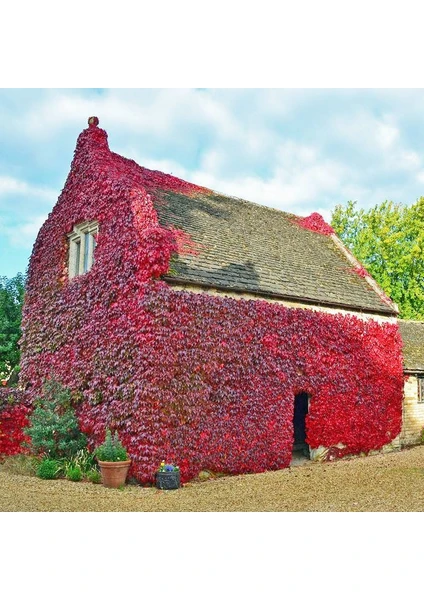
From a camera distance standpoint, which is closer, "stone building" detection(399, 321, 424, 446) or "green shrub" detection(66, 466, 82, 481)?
"green shrub" detection(66, 466, 82, 481)

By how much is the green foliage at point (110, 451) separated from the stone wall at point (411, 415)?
10.7 m

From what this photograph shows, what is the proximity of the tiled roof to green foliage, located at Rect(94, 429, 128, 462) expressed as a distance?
3779mm

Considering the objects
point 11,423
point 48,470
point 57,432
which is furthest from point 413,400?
point 11,423

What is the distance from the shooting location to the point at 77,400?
1403 cm

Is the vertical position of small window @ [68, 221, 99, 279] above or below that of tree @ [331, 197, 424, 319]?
below

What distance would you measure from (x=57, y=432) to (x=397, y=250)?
29.6 meters

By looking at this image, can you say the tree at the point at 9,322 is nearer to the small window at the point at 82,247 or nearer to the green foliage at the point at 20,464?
the small window at the point at 82,247

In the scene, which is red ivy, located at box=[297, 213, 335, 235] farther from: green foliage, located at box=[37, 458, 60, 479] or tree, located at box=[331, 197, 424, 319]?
tree, located at box=[331, 197, 424, 319]

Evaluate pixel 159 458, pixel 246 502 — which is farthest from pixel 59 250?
pixel 246 502

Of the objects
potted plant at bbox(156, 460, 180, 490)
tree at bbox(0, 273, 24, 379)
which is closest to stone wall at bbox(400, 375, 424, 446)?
potted plant at bbox(156, 460, 180, 490)

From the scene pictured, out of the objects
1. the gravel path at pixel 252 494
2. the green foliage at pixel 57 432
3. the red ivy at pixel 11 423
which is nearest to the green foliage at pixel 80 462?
the green foliage at pixel 57 432

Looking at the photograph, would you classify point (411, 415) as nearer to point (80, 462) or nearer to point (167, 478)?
point (167, 478)

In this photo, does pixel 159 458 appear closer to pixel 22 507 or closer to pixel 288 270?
pixel 22 507

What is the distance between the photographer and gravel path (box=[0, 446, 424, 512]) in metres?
9.57
